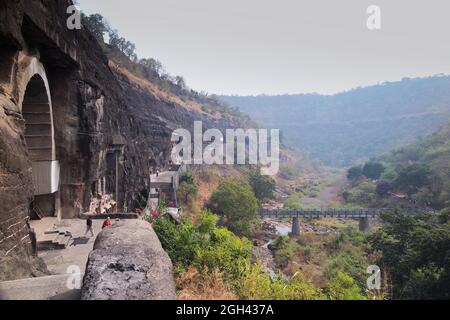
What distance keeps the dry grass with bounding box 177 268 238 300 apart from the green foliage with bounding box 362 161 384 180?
77132 millimetres

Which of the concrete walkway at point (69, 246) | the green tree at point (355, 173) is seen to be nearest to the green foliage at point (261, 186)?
the green tree at point (355, 173)

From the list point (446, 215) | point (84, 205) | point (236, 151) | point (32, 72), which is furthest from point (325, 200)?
point (32, 72)

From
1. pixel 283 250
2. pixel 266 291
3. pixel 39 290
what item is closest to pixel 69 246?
pixel 39 290

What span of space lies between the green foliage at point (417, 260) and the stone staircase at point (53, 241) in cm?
1576

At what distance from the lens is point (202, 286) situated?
262 inches

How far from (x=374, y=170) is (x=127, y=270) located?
81.2 metres

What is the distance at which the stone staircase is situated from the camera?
10633 mm

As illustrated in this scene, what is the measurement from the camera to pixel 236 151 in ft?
252

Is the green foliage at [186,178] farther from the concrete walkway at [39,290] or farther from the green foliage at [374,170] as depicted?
the green foliage at [374,170]

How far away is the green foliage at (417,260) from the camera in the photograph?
16.2 m

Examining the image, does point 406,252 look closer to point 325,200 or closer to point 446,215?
point 446,215

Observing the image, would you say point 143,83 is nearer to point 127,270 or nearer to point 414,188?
point 414,188
